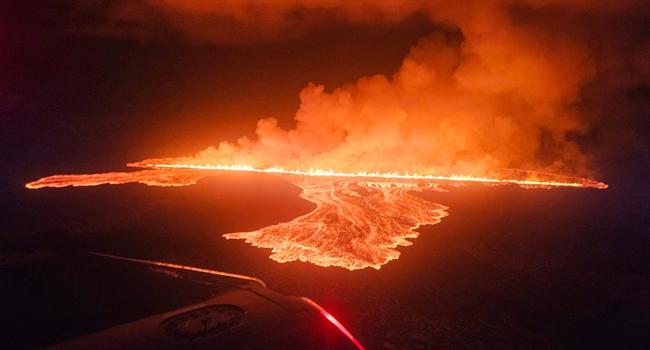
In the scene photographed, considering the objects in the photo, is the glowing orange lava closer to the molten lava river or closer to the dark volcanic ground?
the molten lava river

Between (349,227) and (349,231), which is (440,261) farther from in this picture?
(349,227)

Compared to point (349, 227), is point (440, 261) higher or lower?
lower

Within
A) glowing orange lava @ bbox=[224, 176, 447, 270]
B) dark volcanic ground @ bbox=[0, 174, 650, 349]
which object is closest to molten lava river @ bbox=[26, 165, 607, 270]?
glowing orange lava @ bbox=[224, 176, 447, 270]

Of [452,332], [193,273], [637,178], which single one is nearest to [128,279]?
[193,273]

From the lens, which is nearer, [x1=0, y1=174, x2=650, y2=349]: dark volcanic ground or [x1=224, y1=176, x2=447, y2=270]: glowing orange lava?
[x1=0, y1=174, x2=650, y2=349]: dark volcanic ground

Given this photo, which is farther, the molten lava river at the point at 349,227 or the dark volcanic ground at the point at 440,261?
the molten lava river at the point at 349,227

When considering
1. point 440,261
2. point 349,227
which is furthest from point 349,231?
point 440,261

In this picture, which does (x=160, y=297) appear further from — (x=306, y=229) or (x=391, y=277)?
(x=306, y=229)

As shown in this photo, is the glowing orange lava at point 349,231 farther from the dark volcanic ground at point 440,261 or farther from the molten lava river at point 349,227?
the dark volcanic ground at point 440,261

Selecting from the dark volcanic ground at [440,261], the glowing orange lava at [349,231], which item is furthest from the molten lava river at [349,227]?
the dark volcanic ground at [440,261]
